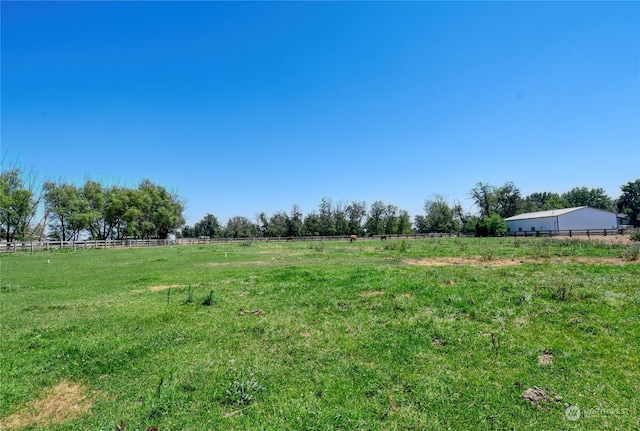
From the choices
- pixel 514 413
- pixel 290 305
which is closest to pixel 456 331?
pixel 514 413

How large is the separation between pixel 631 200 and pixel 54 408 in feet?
437

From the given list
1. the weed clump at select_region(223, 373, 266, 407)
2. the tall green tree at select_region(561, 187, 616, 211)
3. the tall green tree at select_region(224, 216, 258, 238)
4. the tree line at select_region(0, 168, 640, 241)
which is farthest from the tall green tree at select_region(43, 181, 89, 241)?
the tall green tree at select_region(561, 187, 616, 211)

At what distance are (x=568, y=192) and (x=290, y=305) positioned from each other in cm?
12805

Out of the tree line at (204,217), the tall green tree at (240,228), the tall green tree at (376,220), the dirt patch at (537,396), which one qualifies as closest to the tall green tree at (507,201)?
the tree line at (204,217)

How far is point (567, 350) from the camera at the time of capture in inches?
193

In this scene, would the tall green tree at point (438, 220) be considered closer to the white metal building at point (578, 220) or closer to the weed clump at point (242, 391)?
the white metal building at point (578, 220)

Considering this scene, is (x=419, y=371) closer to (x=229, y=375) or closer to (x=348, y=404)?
(x=348, y=404)

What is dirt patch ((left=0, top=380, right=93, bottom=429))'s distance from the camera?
3.69m

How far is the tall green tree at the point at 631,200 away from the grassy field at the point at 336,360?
11322cm

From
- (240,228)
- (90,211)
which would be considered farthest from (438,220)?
(90,211)

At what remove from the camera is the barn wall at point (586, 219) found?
5709cm

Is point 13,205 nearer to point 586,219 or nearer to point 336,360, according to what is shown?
point 336,360

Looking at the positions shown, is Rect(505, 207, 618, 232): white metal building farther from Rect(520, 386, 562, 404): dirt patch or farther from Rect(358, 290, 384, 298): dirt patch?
Rect(520, 386, 562, 404): dirt patch

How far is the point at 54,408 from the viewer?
397 centimetres
